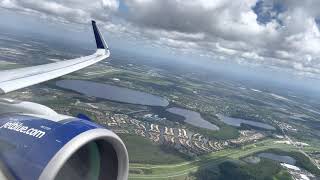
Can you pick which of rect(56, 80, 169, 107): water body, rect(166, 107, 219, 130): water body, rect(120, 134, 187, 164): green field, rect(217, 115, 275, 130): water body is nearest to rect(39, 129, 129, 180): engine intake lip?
rect(120, 134, 187, 164): green field

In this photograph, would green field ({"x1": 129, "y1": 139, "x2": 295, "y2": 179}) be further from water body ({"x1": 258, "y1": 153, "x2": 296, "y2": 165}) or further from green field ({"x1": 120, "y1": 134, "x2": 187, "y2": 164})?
water body ({"x1": 258, "y1": 153, "x2": 296, "y2": 165})

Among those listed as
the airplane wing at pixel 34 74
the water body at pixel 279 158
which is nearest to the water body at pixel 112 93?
the water body at pixel 279 158

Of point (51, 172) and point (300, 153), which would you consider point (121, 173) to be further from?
point (300, 153)

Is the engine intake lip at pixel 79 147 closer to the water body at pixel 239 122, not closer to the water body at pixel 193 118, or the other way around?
the water body at pixel 193 118

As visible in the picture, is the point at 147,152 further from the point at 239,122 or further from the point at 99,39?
the point at 239,122

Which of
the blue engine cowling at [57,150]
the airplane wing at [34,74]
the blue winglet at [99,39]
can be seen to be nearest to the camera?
the blue engine cowling at [57,150]

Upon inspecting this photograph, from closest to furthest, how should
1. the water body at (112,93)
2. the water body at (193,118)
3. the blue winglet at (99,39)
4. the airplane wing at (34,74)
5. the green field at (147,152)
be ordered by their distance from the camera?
the airplane wing at (34,74)
the blue winglet at (99,39)
the green field at (147,152)
the water body at (193,118)
the water body at (112,93)
